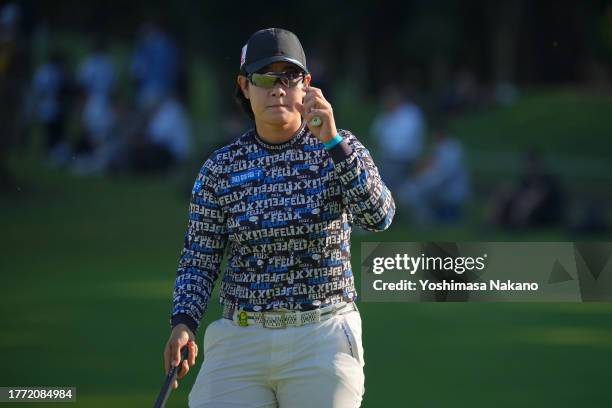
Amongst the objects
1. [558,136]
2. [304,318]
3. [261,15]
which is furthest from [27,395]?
[558,136]

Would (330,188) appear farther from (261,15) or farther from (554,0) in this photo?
(554,0)

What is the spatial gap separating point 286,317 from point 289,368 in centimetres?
18

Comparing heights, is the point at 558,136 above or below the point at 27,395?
above

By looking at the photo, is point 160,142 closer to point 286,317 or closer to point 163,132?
point 163,132

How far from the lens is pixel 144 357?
969 cm

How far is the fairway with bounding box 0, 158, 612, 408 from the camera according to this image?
866 cm

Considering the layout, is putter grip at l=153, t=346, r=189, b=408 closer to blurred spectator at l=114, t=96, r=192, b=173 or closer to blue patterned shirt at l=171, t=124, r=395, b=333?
blue patterned shirt at l=171, t=124, r=395, b=333

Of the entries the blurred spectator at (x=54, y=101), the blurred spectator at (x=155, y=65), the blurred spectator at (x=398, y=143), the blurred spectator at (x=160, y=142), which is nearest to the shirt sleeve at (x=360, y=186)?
the blurred spectator at (x=398, y=143)

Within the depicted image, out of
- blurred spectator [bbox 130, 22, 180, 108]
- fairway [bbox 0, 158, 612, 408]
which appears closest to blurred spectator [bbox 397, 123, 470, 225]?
fairway [bbox 0, 158, 612, 408]

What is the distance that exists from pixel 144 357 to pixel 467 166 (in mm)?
13519

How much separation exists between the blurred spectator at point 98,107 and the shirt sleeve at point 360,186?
56.3 ft

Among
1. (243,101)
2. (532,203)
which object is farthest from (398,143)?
(243,101)

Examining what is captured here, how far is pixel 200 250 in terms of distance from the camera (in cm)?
479

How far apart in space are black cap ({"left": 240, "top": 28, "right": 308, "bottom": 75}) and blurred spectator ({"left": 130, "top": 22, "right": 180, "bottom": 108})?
1654 cm
